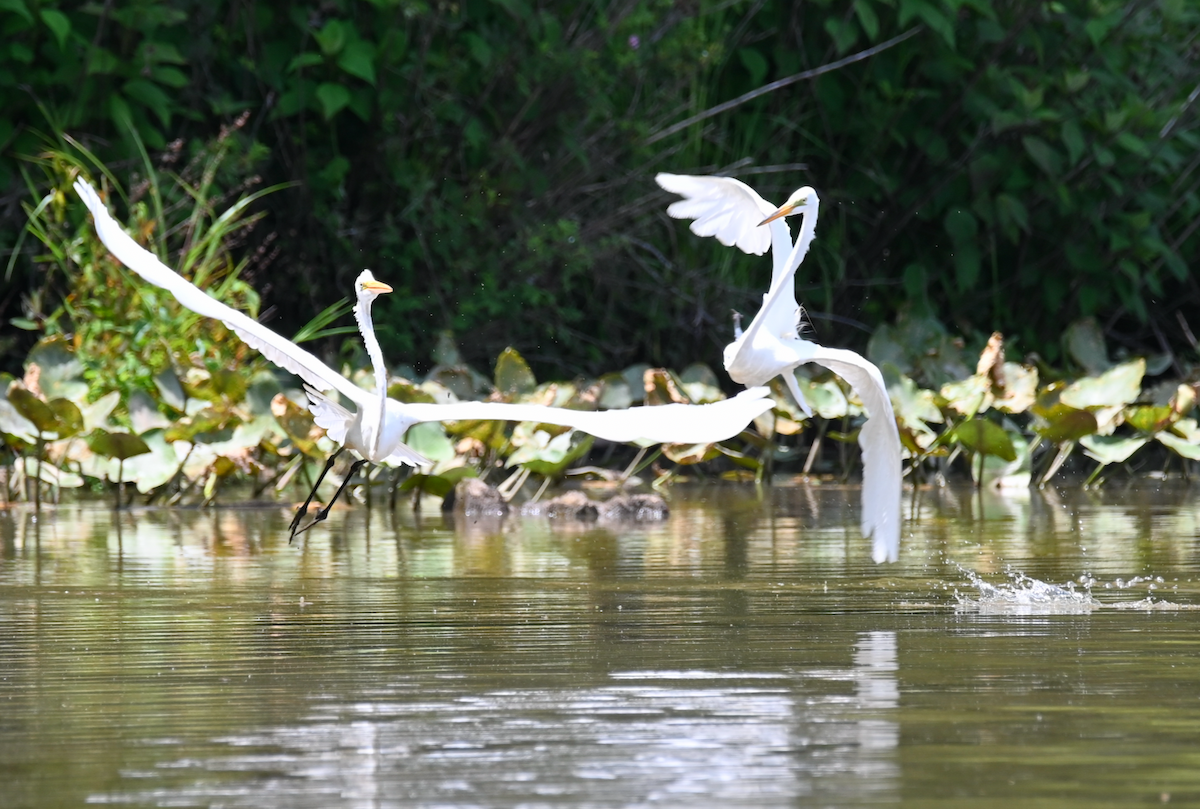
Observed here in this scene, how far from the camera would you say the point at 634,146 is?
1167 centimetres

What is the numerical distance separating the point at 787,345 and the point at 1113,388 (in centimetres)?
391

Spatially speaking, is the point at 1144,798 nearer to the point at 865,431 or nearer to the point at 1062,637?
the point at 1062,637

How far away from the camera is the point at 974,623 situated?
4.91 metres

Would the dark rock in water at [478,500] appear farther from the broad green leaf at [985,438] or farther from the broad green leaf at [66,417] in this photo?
the broad green leaf at [985,438]

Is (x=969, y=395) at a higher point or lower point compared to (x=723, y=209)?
lower

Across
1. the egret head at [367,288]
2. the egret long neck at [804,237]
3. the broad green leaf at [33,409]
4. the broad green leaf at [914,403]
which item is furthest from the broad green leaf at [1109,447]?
the broad green leaf at [33,409]

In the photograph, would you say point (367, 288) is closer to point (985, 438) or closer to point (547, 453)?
point (547, 453)

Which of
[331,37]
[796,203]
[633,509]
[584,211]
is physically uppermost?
[331,37]

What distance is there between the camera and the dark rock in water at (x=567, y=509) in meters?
8.05

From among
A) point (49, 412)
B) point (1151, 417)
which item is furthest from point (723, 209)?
point (1151, 417)

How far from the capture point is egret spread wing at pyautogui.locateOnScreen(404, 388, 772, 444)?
498 cm

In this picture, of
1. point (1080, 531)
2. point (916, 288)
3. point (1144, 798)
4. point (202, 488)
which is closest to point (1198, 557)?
point (1080, 531)

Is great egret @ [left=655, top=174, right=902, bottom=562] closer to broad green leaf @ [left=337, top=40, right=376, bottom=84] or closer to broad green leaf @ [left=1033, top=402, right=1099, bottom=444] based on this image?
broad green leaf @ [left=1033, top=402, right=1099, bottom=444]

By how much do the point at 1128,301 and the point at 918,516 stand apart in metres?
5.81
